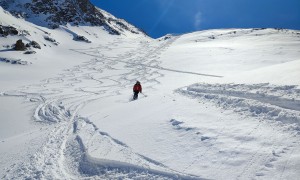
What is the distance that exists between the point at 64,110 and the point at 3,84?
11095 millimetres

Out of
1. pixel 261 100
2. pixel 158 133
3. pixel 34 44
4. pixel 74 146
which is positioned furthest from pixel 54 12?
pixel 261 100

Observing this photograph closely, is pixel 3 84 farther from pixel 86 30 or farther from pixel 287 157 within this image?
pixel 86 30

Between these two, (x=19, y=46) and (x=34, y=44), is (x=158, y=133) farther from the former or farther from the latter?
(x=34, y=44)

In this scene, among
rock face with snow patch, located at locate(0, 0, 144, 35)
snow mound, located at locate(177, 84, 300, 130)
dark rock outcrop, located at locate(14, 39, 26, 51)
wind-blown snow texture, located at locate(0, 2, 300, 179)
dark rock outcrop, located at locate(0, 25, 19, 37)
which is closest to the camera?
wind-blown snow texture, located at locate(0, 2, 300, 179)

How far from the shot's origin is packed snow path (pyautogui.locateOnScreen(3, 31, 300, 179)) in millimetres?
6488

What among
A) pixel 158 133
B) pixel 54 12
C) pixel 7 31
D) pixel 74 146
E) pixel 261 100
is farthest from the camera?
pixel 54 12

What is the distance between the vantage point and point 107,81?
84.8 feet

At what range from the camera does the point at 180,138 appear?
838cm

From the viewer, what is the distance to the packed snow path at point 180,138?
649 cm

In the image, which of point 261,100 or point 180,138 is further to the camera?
point 261,100

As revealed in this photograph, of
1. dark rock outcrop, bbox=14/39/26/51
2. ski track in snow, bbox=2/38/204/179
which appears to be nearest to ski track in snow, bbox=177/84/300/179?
ski track in snow, bbox=2/38/204/179

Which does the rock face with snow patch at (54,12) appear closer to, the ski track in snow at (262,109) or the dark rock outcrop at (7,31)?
the dark rock outcrop at (7,31)

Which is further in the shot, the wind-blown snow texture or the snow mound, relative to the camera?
the snow mound

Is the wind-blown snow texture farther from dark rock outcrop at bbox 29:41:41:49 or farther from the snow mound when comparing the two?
dark rock outcrop at bbox 29:41:41:49
